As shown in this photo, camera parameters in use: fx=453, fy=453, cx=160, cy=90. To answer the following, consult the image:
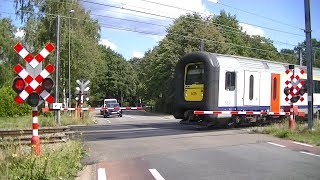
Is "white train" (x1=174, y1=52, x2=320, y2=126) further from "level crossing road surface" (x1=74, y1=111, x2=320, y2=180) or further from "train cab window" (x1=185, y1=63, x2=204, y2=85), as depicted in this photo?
"level crossing road surface" (x1=74, y1=111, x2=320, y2=180)

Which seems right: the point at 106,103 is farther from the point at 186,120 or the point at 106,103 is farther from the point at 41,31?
the point at 186,120

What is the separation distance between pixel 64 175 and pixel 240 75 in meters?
15.6

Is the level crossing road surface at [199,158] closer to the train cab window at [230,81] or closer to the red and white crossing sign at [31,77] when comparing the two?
the red and white crossing sign at [31,77]

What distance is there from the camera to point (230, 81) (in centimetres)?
2231

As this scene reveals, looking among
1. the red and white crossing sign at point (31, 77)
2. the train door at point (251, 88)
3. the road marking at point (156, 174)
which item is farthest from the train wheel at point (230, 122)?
the red and white crossing sign at point (31, 77)

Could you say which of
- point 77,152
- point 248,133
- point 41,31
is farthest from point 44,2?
point 77,152

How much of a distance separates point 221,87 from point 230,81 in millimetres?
810

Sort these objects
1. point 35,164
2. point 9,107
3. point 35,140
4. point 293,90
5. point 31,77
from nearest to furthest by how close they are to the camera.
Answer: point 35,164 < point 35,140 < point 31,77 < point 293,90 < point 9,107

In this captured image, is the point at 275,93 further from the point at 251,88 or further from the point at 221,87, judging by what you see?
the point at 221,87

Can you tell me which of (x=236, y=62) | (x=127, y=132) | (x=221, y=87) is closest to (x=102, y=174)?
(x=127, y=132)

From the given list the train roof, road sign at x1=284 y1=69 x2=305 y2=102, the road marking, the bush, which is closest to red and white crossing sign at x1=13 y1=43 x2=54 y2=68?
the road marking

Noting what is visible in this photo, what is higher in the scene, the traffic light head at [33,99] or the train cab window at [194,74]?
the train cab window at [194,74]

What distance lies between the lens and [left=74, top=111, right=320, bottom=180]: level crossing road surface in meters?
9.73

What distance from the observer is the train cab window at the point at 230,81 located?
22.2 metres
